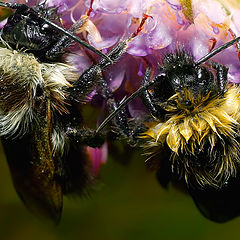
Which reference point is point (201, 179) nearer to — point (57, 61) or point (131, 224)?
point (57, 61)

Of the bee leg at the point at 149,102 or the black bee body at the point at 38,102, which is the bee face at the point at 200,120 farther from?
the black bee body at the point at 38,102

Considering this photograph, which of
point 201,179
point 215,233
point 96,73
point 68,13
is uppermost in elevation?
point 68,13

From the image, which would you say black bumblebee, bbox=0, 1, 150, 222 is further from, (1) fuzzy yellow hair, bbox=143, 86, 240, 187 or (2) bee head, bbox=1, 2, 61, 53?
(1) fuzzy yellow hair, bbox=143, 86, 240, 187

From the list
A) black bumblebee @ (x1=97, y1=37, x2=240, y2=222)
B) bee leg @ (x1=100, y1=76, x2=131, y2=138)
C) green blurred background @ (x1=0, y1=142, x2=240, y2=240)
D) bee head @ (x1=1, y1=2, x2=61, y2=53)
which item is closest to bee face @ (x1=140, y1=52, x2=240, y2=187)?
black bumblebee @ (x1=97, y1=37, x2=240, y2=222)

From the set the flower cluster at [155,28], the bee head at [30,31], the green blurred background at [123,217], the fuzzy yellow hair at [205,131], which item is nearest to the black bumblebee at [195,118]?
the fuzzy yellow hair at [205,131]

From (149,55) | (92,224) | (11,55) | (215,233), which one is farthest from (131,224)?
(11,55)

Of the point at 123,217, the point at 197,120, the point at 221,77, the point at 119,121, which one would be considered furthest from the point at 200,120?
the point at 123,217

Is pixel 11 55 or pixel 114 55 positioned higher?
pixel 11 55
